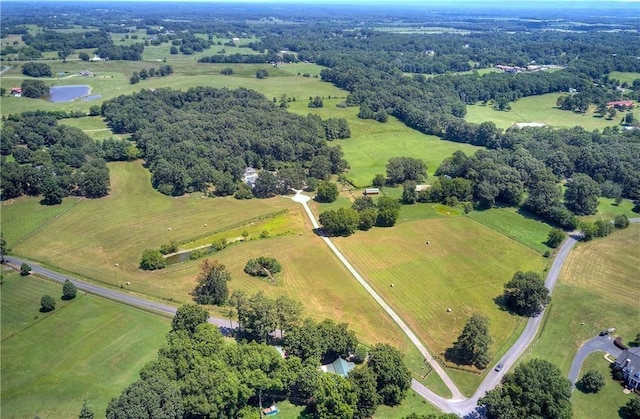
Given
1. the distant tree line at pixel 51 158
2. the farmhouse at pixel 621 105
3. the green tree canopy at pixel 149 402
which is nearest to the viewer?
the green tree canopy at pixel 149 402

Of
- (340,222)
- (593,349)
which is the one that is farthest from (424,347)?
(340,222)

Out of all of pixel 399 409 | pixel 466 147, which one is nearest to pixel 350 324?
pixel 399 409

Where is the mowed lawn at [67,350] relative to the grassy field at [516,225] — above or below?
below

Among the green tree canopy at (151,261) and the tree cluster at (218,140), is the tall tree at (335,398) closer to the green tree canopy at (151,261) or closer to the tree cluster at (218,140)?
the green tree canopy at (151,261)

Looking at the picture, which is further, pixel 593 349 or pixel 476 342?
pixel 593 349

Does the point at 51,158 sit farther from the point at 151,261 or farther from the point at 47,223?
the point at 151,261

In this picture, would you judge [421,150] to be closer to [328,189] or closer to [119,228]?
[328,189]

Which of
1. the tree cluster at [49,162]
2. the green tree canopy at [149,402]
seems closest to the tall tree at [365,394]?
the green tree canopy at [149,402]
